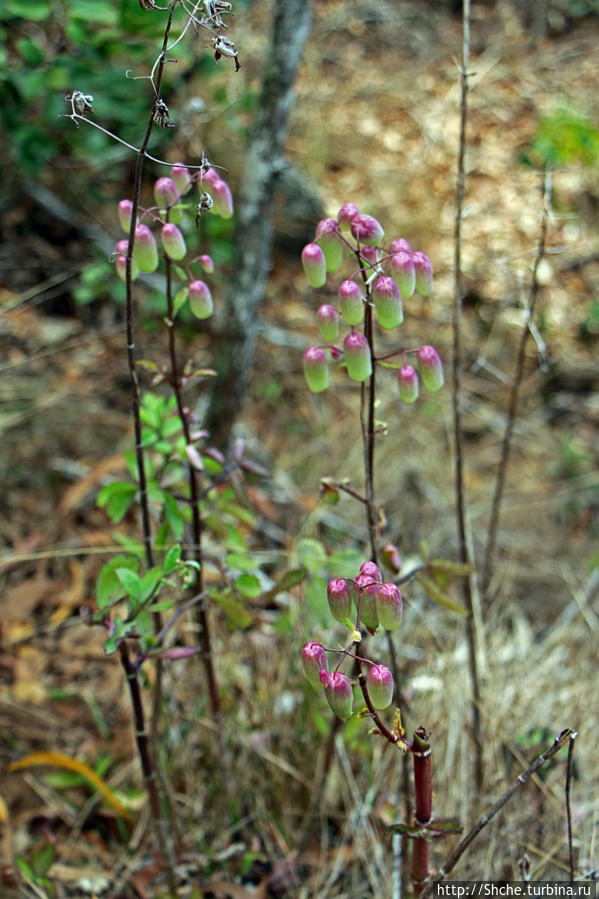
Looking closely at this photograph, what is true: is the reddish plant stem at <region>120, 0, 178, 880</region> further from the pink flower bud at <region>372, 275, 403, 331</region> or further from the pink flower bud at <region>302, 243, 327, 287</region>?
the pink flower bud at <region>372, 275, 403, 331</region>

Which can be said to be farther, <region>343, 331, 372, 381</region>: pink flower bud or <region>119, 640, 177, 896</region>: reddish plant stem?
<region>119, 640, 177, 896</region>: reddish plant stem

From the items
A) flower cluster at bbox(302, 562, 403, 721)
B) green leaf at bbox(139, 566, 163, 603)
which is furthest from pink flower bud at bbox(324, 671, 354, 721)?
green leaf at bbox(139, 566, 163, 603)

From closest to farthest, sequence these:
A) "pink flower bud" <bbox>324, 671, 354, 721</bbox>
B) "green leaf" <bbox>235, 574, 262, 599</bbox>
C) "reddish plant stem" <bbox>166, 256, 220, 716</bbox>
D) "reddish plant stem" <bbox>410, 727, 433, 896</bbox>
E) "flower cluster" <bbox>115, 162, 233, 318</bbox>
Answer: "pink flower bud" <bbox>324, 671, 354, 721</bbox> → "reddish plant stem" <bbox>410, 727, 433, 896</bbox> → "flower cluster" <bbox>115, 162, 233, 318</bbox> → "reddish plant stem" <bbox>166, 256, 220, 716</bbox> → "green leaf" <bbox>235, 574, 262, 599</bbox>

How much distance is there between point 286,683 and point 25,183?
2468 millimetres

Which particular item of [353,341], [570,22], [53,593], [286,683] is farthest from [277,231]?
[570,22]

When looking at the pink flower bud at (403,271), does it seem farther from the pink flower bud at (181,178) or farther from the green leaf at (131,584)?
the green leaf at (131,584)

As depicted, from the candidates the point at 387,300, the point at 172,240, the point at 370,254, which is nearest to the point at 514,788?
the point at 387,300

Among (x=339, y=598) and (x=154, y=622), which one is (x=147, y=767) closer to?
(x=154, y=622)

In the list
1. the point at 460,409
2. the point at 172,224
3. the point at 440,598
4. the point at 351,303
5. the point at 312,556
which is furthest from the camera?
the point at 460,409

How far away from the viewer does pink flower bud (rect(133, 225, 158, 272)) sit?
3.84 feet

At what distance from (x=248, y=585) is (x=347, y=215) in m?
0.69

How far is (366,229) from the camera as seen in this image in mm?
1123

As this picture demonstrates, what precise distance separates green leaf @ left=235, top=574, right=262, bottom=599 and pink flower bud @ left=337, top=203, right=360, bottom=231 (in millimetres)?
653

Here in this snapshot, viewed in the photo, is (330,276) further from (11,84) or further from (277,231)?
(11,84)
